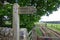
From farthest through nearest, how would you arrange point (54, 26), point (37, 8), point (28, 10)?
point (37, 8) < point (54, 26) < point (28, 10)

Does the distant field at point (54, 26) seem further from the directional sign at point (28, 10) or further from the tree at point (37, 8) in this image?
the directional sign at point (28, 10)

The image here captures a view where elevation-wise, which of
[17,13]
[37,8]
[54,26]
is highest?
[37,8]

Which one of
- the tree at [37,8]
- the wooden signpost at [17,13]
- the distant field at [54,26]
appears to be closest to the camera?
the wooden signpost at [17,13]

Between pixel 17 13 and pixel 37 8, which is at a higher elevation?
pixel 37 8

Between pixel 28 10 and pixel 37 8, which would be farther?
pixel 37 8

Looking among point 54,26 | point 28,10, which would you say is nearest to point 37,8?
point 54,26

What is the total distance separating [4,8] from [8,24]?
909mm

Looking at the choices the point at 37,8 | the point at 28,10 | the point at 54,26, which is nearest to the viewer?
the point at 28,10

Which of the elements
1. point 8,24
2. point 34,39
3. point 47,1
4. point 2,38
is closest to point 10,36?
point 2,38

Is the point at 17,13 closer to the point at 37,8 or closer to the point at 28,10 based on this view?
the point at 28,10

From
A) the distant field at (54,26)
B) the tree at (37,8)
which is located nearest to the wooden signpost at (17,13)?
the tree at (37,8)

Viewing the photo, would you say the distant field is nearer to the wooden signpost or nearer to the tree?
the tree

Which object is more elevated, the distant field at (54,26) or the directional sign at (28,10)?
the directional sign at (28,10)

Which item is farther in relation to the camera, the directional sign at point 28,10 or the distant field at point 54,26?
the distant field at point 54,26
